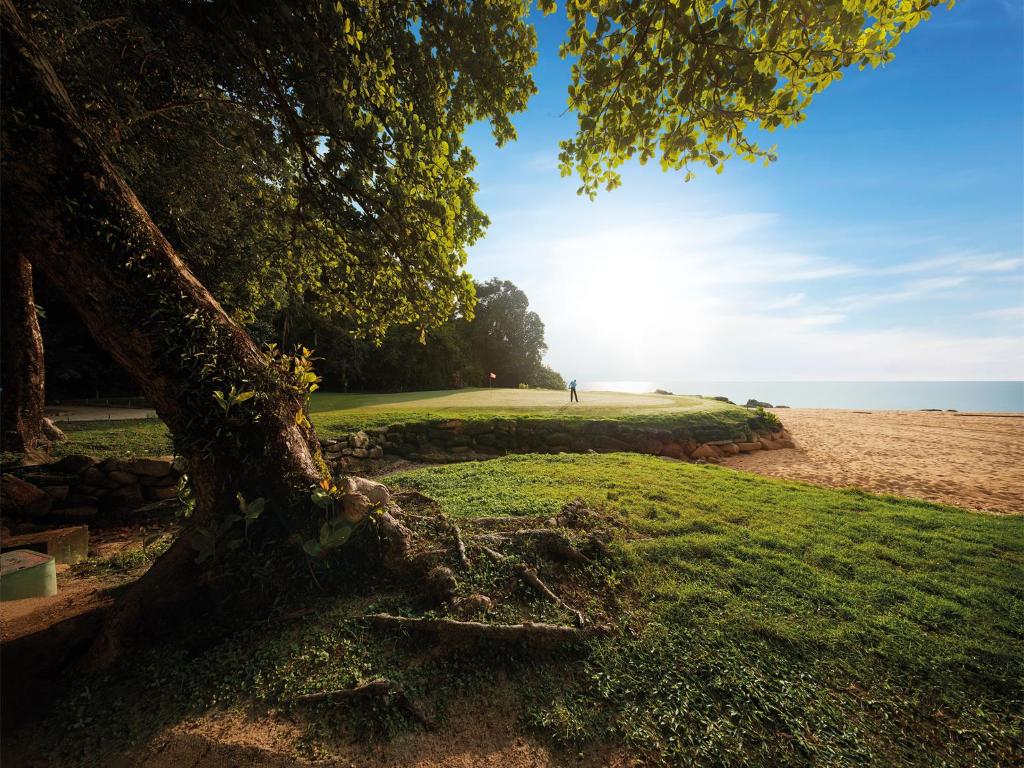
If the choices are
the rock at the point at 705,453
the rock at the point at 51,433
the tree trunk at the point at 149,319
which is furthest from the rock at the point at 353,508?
the rock at the point at 705,453

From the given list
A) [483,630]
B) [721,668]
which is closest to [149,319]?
[483,630]

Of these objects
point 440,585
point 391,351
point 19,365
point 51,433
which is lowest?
point 440,585

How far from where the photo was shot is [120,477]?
7.93 m

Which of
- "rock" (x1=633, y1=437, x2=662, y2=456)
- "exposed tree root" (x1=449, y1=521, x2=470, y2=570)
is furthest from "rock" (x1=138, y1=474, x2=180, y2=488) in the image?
"rock" (x1=633, y1=437, x2=662, y2=456)

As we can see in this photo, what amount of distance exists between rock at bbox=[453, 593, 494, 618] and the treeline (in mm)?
14987

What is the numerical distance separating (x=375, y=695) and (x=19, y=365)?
466 inches

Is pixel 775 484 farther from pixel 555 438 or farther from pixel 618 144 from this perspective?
pixel 618 144

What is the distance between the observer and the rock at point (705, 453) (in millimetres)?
14499

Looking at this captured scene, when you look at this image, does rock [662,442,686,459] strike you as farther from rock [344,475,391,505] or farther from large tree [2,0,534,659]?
rock [344,475,391,505]

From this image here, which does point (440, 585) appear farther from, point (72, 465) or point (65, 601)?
point (72, 465)

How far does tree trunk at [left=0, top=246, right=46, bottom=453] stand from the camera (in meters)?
8.28

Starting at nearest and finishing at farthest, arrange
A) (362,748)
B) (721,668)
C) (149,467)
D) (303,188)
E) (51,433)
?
(362,748), (721,668), (303,188), (149,467), (51,433)

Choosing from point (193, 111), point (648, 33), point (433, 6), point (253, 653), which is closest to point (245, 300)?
point (193, 111)

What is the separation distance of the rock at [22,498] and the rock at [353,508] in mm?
7496
